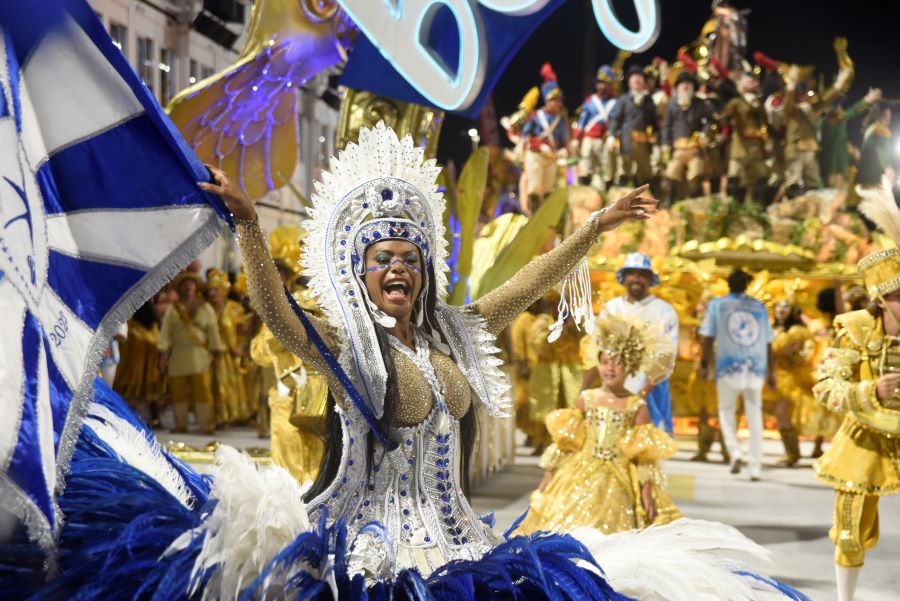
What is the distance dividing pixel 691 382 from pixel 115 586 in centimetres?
1020

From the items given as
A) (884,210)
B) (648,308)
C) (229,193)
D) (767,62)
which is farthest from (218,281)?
(229,193)

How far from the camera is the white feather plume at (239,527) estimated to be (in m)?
2.30

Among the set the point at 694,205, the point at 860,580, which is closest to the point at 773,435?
the point at 694,205

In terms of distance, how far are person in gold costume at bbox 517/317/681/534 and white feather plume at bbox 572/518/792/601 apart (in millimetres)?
2650

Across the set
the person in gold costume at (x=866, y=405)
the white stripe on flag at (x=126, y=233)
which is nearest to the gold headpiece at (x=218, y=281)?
the person in gold costume at (x=866, y=405)

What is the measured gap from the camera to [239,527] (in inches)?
91.6

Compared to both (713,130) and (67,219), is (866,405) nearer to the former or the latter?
(67,219)

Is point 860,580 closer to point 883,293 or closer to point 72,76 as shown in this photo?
point 883,293

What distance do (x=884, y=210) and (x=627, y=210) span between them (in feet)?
8.05

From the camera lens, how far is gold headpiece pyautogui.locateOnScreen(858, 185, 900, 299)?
545cm

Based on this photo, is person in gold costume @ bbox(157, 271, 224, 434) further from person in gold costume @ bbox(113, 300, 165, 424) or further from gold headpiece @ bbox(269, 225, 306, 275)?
gold headpiece @ bbox(269, 225, 306, 275)

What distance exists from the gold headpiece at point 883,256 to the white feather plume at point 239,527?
385 cm

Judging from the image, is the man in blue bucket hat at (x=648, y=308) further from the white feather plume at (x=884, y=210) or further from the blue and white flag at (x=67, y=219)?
the blue and white flag at (x=67, y=219)

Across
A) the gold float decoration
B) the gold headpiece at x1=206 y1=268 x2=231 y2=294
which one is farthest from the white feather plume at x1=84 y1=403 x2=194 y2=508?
the gold headpiece at x1=206 y1=268 x2=231 y2=294
